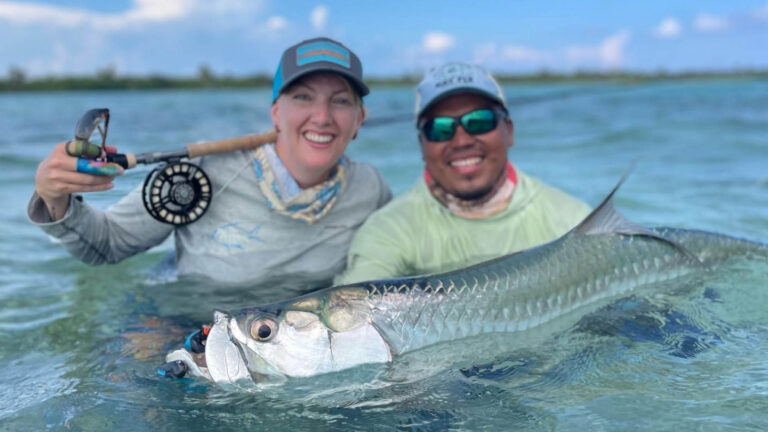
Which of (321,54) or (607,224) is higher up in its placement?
(321,54)

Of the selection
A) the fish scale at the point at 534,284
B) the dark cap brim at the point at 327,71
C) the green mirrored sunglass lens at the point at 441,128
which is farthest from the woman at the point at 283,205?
the fish scale at the point at 534,284

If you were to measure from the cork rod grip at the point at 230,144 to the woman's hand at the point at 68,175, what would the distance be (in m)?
0.60

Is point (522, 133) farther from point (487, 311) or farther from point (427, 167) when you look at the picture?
point (487, 311)

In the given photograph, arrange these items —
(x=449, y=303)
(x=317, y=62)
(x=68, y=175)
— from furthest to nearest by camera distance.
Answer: (x=317, y=62) < (x=68, y=175) < (x=449, y=303)

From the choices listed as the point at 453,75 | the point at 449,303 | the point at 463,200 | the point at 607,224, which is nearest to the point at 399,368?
the point at 449,303

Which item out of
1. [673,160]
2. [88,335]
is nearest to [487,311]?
[88,335]

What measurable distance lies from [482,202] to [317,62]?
3.93 feet

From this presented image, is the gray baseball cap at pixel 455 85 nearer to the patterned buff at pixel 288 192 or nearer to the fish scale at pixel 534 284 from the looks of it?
the patterned buff at pixel 288 192

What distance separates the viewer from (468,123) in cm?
367

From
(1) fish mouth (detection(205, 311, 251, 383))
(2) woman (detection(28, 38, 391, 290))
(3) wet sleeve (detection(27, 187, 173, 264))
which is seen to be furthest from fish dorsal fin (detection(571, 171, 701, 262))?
(3) wet sleeve (detection(27, 187, 173, 264))

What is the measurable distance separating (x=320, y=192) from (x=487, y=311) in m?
1.31

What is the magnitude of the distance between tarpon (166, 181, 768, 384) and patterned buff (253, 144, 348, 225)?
1.14m

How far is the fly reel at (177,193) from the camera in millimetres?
3561

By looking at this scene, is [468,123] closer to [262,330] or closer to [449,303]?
[449,303]
